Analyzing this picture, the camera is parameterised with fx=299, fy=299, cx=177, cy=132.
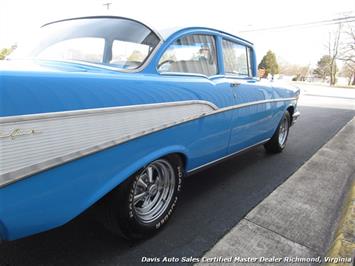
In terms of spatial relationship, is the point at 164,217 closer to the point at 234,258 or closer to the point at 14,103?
the point at 234,258

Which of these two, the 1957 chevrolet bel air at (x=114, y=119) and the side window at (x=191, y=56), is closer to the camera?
the 1957 chevrolet bel air at (x=114, y=119)

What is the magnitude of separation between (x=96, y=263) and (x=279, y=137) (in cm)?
363

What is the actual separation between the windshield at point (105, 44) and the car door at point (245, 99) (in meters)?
1.07

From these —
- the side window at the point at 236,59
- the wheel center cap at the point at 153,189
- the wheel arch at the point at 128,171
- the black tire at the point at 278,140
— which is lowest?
the black tire at the point at 278,140

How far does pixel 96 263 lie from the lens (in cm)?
213

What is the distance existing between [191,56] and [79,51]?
988 millimetres

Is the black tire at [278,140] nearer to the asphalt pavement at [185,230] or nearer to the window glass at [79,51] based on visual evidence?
the asphalt pavement at [185,230]

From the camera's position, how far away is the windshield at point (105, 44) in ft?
7.71

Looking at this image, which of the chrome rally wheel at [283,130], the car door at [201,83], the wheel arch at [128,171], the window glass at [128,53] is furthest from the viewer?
the chrome rally wheel at [283,130]

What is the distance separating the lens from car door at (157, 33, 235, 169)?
2.45 meters

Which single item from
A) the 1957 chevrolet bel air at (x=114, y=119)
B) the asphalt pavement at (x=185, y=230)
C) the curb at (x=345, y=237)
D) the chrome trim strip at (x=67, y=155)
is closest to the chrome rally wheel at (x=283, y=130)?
the asphalt pavement at (x=185, y=230)

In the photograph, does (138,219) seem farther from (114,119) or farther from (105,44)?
(105,44)

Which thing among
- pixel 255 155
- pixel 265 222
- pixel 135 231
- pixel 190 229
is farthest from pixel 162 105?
pixel 255 155

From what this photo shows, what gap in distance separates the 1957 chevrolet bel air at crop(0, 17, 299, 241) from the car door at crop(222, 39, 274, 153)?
2 centimetres
